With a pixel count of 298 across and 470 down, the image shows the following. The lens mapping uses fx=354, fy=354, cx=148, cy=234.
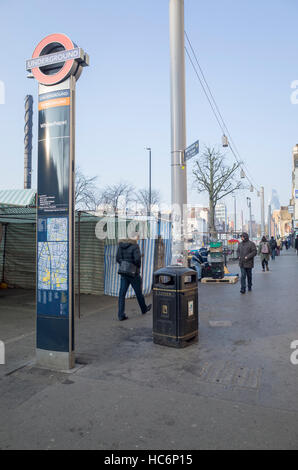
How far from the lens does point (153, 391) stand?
4.16m

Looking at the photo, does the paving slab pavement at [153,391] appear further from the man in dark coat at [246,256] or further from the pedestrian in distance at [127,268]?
Result: the man in dark coat at [246,256]

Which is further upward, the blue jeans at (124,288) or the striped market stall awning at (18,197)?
the striped market stall awning at (18,197)

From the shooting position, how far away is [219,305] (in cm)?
957

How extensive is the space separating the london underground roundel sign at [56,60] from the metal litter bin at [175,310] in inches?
134

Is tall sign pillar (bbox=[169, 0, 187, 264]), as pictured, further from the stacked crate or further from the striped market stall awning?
the stacked crate

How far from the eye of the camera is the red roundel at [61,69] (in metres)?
4.83

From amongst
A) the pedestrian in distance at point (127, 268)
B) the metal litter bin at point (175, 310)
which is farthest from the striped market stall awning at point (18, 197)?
the metal litter bin at point (175, 310)

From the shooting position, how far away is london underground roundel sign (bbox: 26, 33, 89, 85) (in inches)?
189

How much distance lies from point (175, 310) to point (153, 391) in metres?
1.79

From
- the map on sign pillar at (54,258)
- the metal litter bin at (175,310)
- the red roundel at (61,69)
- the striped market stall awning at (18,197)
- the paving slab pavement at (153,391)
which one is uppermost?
the red roundel at (61,69)

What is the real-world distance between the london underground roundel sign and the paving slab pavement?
160 inches

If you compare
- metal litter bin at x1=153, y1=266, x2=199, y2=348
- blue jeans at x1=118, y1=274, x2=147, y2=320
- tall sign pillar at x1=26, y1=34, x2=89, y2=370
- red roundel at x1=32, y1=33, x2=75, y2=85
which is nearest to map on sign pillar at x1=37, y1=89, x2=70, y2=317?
tall sign pillar at x1=26, y1=34, x2=89, y2=370

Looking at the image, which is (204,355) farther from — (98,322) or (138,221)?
(138,221)

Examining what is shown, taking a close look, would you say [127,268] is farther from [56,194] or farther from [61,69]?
[61,69]
